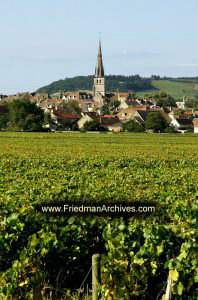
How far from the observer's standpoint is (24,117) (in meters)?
111

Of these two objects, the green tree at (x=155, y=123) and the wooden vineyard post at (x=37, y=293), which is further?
the green tree at (x=155, y=123)

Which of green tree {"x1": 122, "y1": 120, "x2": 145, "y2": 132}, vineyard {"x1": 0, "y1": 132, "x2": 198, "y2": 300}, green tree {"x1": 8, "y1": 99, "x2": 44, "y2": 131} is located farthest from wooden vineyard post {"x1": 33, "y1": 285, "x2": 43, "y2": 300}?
green tree {"x1": 122, "y1": 120, "x2": 145, "y2": 132}

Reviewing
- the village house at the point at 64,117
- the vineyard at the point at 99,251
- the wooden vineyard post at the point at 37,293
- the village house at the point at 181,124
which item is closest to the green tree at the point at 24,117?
the village house at the point at 64,117

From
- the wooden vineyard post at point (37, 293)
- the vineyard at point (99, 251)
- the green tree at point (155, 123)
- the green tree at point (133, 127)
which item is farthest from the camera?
the green tree at point (155, 123)

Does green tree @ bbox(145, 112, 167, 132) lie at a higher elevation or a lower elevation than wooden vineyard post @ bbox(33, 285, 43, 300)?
lower

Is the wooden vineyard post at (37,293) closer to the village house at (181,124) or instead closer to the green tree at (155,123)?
the green tree at (155,123)

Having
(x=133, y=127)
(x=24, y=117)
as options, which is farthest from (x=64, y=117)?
(x=133, y=127)

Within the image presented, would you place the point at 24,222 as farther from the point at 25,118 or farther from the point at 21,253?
the point at 25,118

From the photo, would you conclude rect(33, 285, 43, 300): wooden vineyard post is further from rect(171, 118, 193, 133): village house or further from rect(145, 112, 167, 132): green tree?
rect(171, 118, 193, 133): village house

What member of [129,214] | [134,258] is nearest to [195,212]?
[129,214]

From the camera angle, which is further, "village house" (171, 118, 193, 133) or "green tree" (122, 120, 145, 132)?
"village house" (171, 118, 193, 133)

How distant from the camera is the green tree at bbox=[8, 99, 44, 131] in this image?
107000mm

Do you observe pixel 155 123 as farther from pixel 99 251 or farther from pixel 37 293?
pixel 37 293

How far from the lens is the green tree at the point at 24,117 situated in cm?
10700
